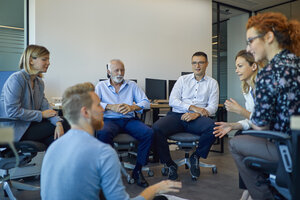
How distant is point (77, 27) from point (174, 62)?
1.96 m

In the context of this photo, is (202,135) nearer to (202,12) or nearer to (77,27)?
(77,27)

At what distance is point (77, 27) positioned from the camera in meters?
4.01

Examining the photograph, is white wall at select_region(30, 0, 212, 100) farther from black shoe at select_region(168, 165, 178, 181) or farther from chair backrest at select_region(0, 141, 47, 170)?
black shoe at select_region(168, 165, 178, 181)

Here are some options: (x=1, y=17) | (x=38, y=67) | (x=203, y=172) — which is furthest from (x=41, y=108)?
(x=1, y=17)

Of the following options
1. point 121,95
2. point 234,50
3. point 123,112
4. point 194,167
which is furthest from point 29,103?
point 234,50

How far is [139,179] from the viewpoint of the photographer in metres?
2.62

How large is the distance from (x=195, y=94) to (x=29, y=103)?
1885mm

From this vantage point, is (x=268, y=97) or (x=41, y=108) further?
(x=41, y=108)

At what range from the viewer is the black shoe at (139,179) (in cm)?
258

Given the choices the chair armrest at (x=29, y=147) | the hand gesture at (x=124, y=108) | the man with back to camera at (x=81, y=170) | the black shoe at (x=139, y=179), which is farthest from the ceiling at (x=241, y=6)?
the man with back to camera at (x=81, y=170)

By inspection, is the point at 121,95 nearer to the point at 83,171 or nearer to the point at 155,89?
the point at 155,89

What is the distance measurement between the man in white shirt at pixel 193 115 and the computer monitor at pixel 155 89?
3.39ft

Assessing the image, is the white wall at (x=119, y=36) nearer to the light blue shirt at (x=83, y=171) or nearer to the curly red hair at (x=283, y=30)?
the light blue shirt at (x=83, y=171)

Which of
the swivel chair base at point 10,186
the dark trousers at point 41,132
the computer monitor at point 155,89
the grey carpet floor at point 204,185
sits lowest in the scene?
the grey carpet floor at point 204,185
